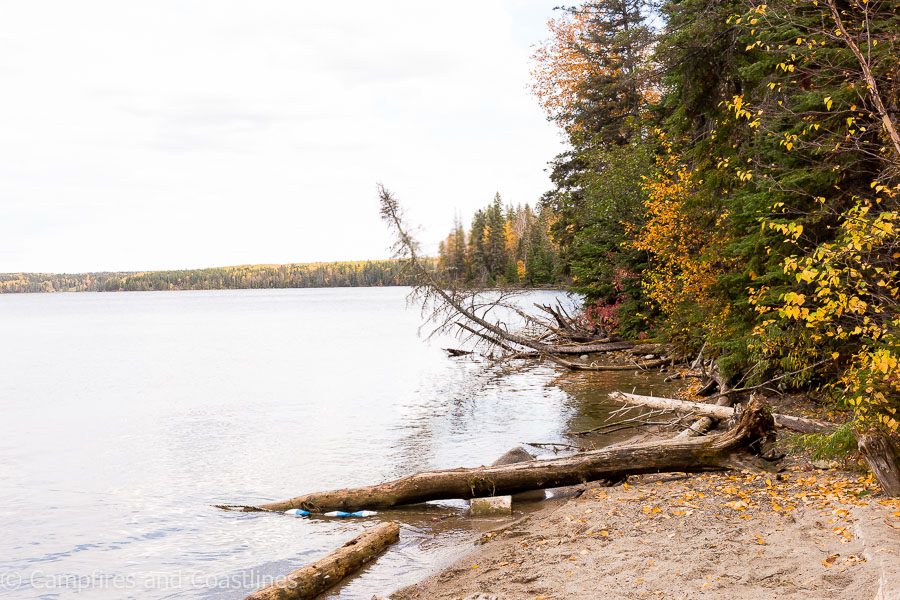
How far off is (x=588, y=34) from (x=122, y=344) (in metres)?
40.5

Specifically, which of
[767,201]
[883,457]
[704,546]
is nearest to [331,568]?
[704,546]

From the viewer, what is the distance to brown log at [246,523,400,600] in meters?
6.84

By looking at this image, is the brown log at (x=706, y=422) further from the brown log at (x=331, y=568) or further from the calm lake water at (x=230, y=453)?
the brown log at (x=331, y=568)

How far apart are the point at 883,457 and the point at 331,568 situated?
20.7 feet

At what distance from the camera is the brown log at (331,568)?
6.84m

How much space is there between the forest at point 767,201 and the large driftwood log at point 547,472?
6.62ft

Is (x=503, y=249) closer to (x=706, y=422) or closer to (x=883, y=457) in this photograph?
(x=706, y=422)

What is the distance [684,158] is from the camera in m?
17.0

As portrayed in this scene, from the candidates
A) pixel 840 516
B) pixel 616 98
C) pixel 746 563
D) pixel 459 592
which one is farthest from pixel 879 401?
pixel 616 98

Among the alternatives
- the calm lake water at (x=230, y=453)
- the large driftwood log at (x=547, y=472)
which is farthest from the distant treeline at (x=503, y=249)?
the large driftwood log at (x=547, y=472)

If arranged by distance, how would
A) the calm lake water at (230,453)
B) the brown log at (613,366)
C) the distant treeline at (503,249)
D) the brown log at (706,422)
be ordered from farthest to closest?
the distant treeline at (503,249) < the brown log at (613,366) < the brown log at (706,422) < the calm lake water at (230,453)

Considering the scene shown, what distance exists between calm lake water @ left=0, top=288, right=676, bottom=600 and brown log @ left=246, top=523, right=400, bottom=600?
0.21 metres

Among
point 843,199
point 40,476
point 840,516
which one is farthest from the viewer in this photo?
point 40,476

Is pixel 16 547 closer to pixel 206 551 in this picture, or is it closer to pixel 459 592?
pixel 206 551
